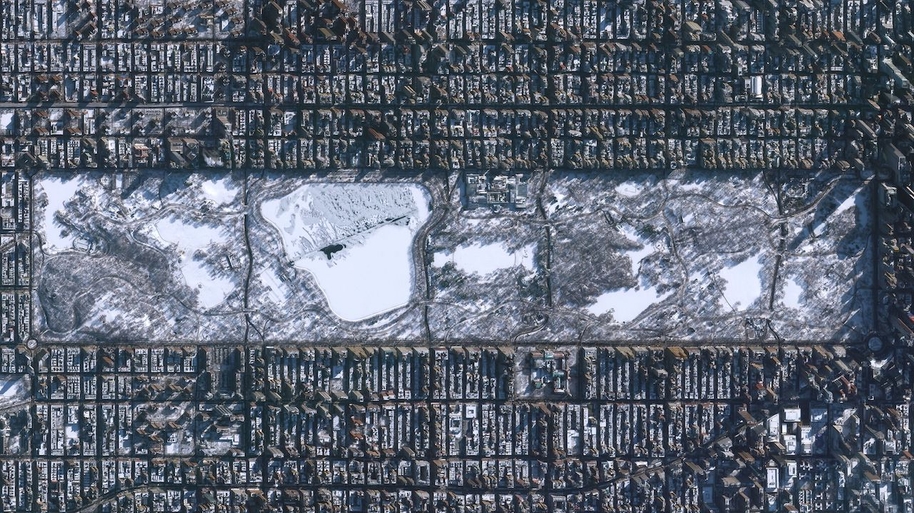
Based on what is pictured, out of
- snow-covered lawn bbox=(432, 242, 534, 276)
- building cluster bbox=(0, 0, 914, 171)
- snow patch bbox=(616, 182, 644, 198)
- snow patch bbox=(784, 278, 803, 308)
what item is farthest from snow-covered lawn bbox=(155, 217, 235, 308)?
snow patch bbox=(784, 278, 803, 308)

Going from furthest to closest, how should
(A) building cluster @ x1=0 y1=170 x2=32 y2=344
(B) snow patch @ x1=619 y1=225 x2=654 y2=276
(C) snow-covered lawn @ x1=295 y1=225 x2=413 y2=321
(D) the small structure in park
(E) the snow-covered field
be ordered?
(B) snow patch @ x1=619 y1=225 x2=654 y2=276, (C) snow-covered lawn @ x1=295 y1=225 x2=413 y2=321, (D) the small structure in park, (E) the snow-covered field, (A) building cluster @ x1=0 y1=170 x2=32 y2=344

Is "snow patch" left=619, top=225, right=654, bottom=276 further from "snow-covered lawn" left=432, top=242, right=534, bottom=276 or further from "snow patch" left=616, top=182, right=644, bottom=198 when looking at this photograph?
"snow-covered lawn" left=432, top=242, right=534, bottom=276

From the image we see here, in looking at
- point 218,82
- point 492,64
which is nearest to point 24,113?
point 218,82

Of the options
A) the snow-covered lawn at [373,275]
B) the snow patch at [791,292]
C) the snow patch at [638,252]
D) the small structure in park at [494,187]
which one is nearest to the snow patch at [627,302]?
the snow patch at [638,252]

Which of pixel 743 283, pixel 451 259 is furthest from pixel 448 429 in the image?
pixel 743 283

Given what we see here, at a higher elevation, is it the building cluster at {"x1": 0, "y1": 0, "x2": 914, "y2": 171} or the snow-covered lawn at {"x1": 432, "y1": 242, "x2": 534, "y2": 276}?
the building cluster at {"x1": 0, "y1": 0, "x2": 914, "y2": 171}

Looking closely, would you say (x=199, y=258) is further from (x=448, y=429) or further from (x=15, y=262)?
(x=448, y=429)
